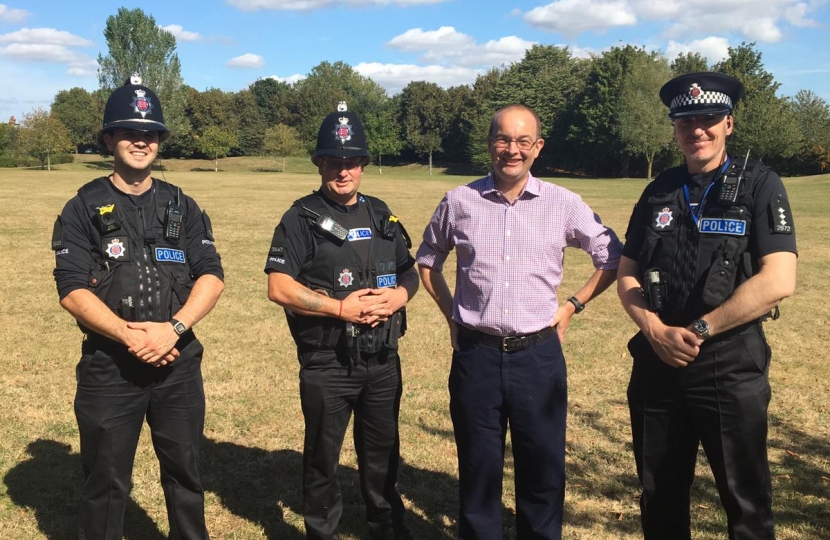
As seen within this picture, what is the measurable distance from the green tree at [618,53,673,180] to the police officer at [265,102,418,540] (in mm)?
58741

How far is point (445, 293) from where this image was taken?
407 centimetres

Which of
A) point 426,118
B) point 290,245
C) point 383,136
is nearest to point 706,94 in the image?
point 290,245

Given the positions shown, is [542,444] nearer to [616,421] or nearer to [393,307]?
[393,307]

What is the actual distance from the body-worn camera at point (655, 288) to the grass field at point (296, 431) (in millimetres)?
1953

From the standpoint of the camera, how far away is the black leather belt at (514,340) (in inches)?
139

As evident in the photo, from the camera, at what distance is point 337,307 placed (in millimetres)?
3879

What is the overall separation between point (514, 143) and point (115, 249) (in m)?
2.16

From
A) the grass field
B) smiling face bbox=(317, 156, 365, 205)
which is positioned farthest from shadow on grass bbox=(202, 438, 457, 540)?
smiling face bbox=(317, 156, 365, 205)

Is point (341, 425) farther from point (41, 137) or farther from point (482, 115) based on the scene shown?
point (482, 115)

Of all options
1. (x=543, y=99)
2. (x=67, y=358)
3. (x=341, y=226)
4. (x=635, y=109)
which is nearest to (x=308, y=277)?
(x=341, y=226)

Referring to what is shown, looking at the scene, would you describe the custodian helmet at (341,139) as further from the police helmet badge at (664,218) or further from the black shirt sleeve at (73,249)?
the police helmet badge at (664,218)

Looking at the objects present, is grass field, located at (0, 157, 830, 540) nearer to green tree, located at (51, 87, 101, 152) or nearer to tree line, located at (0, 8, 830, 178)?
tree line, located at (0, 8, 830, 178)

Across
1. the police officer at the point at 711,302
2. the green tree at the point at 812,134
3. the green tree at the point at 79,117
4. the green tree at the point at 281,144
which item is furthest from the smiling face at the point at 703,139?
the green tree at the point at 79,117

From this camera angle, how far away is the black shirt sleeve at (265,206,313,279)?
12.9 feet
